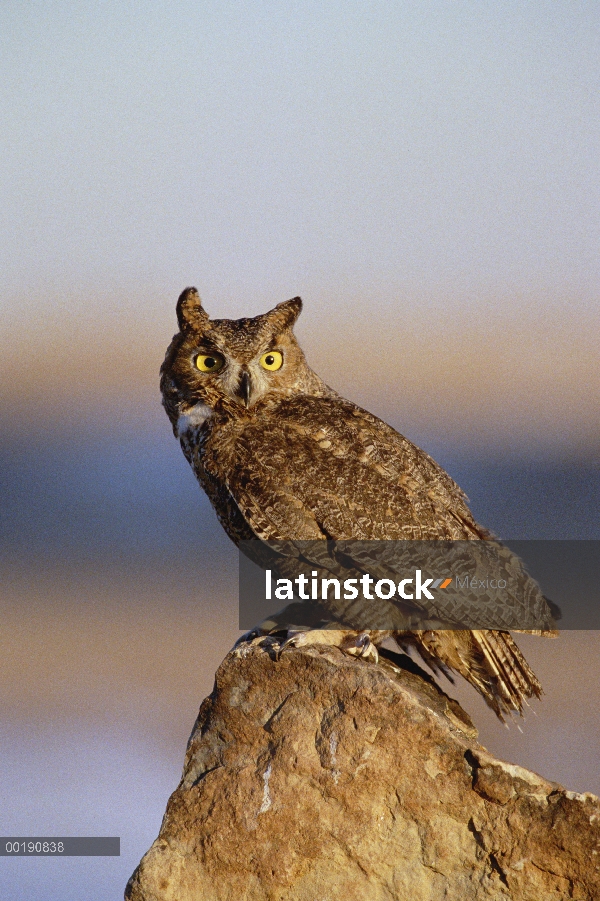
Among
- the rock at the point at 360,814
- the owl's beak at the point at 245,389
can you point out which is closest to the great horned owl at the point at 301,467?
the owl's beak at the point at 245,389

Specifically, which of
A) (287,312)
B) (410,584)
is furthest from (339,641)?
(287,312)

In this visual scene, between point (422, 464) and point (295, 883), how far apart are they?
58.0 inches

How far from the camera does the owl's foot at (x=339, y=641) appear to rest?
9.64 ft

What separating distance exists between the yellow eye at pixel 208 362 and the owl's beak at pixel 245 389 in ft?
0.38

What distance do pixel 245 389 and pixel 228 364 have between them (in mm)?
121

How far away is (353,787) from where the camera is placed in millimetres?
2699

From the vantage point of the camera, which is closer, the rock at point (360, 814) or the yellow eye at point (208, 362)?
the rock at point (360, 814)

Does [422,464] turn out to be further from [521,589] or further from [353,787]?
[353,787]

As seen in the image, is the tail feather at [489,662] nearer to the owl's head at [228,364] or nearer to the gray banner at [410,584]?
the gray banner at [410,584]

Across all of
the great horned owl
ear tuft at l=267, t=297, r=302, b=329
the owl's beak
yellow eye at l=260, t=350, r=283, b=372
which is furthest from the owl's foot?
ear tuft at l=267, t=297, r=302, b=329

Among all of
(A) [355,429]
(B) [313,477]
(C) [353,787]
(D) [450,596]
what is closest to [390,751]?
(C) [353,787]

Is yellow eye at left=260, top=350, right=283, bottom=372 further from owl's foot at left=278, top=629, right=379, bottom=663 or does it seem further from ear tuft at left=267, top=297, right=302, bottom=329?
owl's foot at left=278, top=629, right=379, bottom=663

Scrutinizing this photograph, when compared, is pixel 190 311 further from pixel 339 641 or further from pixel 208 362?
pixel 339 641

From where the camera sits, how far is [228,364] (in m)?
3.44
